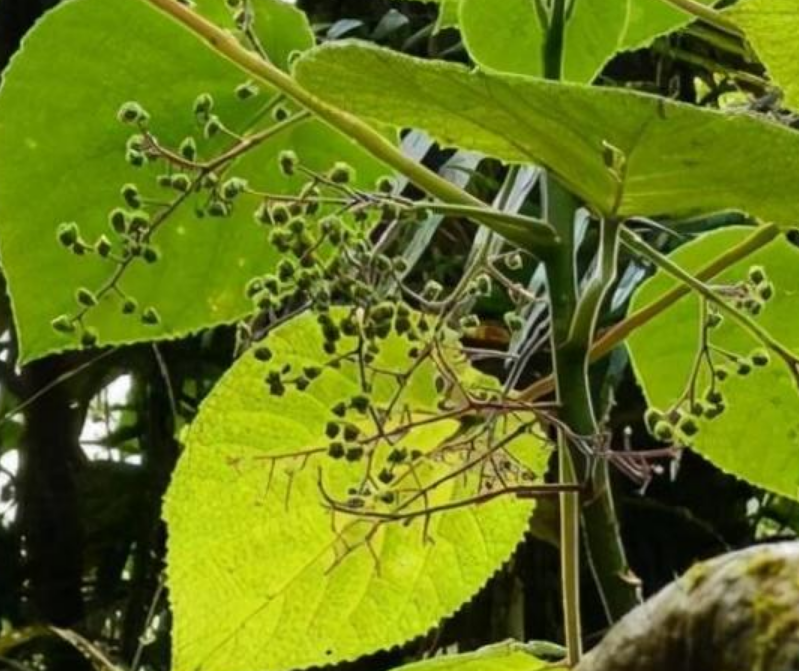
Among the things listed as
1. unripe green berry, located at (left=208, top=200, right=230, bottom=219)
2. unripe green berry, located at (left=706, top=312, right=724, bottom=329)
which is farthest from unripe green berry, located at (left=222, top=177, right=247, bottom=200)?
unripe green berry, located at (left=706, top=312, right=724, bottom=329)

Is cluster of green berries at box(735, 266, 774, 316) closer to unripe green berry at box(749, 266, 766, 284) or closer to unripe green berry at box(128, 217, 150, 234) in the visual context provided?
unripe green berry at box(749, 266, 766, 284)

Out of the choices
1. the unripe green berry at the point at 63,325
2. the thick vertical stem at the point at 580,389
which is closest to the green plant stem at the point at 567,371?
the thick vertical stem at the point at 580,389

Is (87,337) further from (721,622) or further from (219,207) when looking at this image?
(721,622)

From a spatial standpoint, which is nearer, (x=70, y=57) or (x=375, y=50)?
(x=375, y=50)

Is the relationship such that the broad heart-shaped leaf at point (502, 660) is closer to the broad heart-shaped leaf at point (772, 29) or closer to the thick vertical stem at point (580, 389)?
the thick vertical stem at point (580, 389)

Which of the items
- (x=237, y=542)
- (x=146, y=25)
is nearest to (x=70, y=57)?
(x=146, y=25)

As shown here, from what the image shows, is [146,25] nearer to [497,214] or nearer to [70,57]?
[70,57]

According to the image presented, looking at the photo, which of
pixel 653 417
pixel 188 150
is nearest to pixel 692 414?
pixel 653 417
